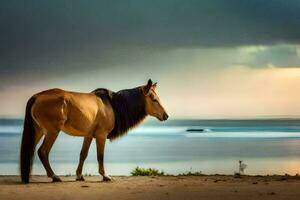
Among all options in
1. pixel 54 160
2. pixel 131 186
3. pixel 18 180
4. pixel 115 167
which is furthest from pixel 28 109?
pixel 54 160

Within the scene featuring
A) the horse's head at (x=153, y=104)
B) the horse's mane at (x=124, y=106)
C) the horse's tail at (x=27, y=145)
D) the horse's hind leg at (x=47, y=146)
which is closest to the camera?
the horse's tail at (x=27, y=145)

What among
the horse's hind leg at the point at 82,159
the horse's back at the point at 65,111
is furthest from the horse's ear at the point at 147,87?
the horse's hind leg at the point at 82,159

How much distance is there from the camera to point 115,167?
19484 millimetres

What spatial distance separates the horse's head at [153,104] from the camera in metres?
13.4

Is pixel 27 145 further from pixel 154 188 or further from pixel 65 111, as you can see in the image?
pixel 154 188

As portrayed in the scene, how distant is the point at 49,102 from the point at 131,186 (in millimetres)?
1951

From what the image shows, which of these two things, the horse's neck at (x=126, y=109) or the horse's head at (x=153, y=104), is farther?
the horse's head at (x=153, y=104)

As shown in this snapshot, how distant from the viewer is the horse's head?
13352 millimetres

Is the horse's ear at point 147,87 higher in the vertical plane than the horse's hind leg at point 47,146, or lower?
A: higher

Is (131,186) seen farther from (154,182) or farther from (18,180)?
(18,180)

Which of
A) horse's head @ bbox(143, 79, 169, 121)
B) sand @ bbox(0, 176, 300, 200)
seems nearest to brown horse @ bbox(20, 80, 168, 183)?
horse's head @ bbox(143, 79, 169, 121)

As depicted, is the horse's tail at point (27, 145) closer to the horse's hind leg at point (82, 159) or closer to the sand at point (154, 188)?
the sand at point (154, 188)

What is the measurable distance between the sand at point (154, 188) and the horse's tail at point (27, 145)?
23 cm

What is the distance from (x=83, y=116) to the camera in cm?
1222
